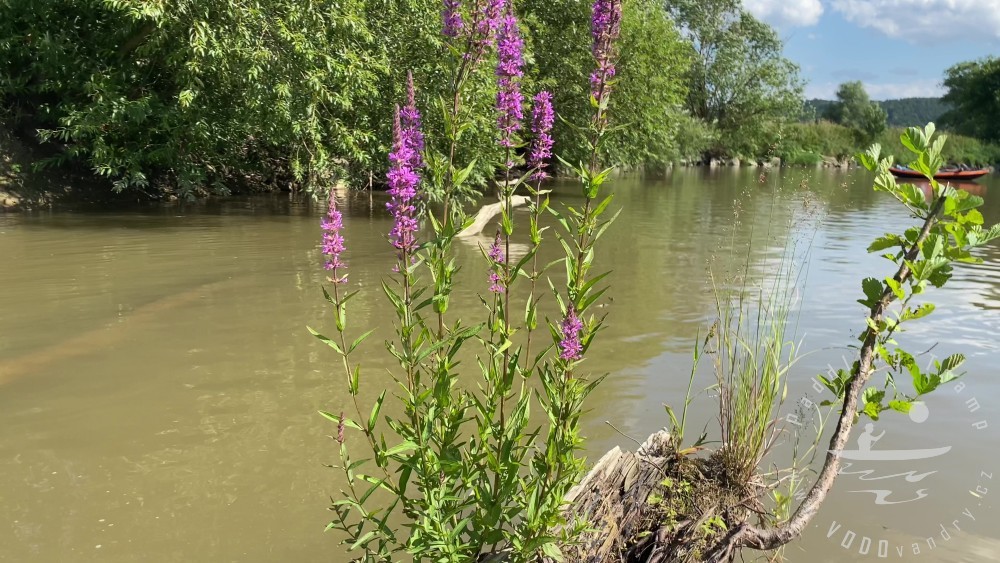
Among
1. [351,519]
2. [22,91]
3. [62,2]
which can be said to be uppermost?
[62,2]

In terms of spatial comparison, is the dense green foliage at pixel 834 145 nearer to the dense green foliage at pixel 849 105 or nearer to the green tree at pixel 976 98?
the green tree at pixel 976 98

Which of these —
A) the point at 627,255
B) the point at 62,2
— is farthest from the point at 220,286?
the point at 62,2

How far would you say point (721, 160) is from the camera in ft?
177

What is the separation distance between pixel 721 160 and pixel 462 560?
183 feet

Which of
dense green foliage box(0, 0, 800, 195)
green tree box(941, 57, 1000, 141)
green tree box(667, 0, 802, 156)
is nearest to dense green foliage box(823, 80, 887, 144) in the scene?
green tree box(941, 57, 1000, 141)

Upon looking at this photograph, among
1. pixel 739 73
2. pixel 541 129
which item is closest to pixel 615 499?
pixel 541 129

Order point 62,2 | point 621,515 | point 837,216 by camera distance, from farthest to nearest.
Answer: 1. point 837,216
2. point 62,2
3. point 621,515

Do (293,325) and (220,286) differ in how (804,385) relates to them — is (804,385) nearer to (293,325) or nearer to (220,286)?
(293,325)

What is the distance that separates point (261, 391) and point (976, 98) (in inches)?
3417

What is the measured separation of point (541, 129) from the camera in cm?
254

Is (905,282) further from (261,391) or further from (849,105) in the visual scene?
(849,105)

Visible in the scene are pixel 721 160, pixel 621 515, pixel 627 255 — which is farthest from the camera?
pixel 721 160

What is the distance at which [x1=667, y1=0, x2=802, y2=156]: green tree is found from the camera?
51562 millimetres

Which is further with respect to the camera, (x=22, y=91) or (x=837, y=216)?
(x=837, y=216)
